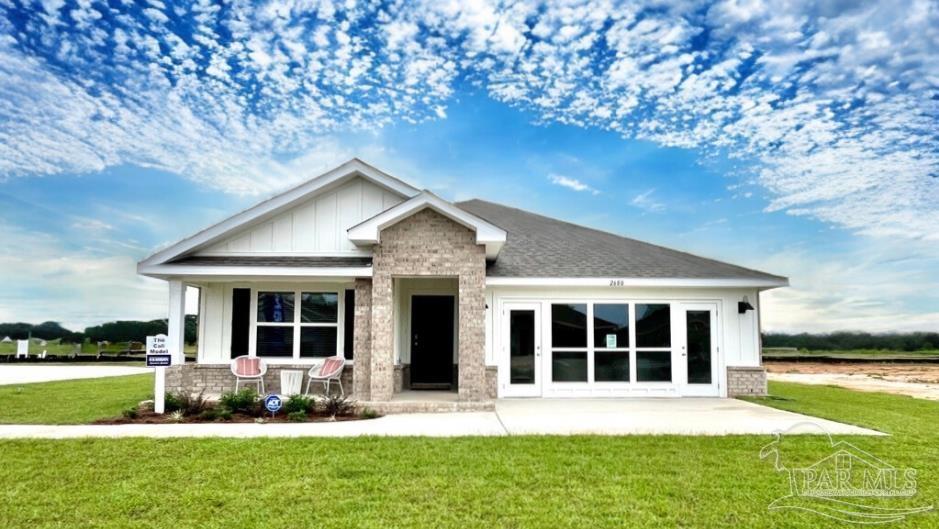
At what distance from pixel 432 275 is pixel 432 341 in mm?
3181

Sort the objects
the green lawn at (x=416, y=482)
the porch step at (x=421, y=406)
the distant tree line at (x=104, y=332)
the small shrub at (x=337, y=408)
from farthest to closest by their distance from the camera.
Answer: the distant tree line at (x=104, y=332), the porch step at (x=421, y=406), the small shrub at (x=337, y=408), the green lawn at (x=416, y=482)

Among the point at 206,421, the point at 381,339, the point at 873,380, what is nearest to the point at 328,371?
the point at 381,339

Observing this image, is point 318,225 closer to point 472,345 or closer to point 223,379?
point 223,379

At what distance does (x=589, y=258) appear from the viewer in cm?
1454

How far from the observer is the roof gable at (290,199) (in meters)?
12.5

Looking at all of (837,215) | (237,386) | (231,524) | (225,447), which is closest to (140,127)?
(237,386)

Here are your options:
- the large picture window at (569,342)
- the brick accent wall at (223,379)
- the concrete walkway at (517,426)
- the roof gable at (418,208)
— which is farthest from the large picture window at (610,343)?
the brick accent wall at (223,379)

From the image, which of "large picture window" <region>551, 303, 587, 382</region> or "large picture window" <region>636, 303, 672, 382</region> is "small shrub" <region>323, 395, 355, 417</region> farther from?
"large picture window" <region>636, 303, 672, 382</region>

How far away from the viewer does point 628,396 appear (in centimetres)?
1351

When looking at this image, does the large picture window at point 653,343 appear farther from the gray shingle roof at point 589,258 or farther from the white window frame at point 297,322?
the white window frame at point 297,322

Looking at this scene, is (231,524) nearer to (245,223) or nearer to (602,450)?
(602,450)

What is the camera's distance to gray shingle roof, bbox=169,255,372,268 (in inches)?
483

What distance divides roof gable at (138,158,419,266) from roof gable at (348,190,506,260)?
133cm

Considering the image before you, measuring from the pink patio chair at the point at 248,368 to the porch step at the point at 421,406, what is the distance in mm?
2883
